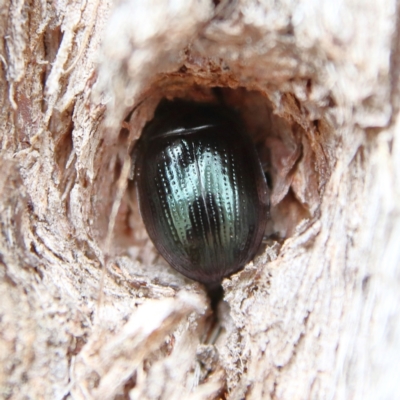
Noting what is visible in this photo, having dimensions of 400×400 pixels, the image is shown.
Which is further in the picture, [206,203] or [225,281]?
[206,203]

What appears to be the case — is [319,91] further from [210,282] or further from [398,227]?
[210,282]

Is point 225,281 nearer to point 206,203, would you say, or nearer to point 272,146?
point 206,203

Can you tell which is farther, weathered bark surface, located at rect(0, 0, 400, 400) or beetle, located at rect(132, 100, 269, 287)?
beetle, located at rect(132, 100, 269, 287)

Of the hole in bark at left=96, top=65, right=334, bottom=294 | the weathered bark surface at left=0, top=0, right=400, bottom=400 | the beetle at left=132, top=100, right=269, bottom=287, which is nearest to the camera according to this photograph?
the weathered bark surface at left=0, top=0, right=400, bottom=400

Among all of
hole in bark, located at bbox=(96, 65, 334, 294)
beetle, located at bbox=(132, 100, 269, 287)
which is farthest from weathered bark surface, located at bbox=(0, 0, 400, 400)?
beetle, located at bbox=(132, 100, 269, 287)

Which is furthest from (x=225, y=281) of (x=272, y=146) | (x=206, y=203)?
(x=272, y=146)

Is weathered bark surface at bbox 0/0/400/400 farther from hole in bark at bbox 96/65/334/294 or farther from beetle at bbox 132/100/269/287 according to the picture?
beetle at bbox 132/100/269/287

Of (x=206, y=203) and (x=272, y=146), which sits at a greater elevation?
(x=272, y=146)
